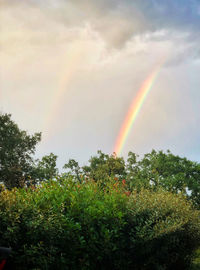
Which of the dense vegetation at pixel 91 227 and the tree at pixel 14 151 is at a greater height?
the tree at pixel 14 151

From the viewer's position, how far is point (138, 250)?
959 cm

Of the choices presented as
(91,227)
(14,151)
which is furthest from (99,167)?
(91,227)

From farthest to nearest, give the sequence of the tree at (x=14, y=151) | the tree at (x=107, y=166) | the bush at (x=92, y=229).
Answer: the tree at (x=107, y=166) → the tree at (x=14, y=151) → the bush at (x=92, y=229)

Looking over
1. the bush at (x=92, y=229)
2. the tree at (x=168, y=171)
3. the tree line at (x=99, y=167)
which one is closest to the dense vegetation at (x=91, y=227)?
the bush at (x=92, y=229)

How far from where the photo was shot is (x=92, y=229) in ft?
26.2

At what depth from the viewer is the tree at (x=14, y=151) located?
37.7 meters

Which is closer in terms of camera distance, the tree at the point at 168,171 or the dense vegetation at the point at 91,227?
the dense vegetation at the point at 91,227

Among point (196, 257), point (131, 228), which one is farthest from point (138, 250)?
point (196, 257)

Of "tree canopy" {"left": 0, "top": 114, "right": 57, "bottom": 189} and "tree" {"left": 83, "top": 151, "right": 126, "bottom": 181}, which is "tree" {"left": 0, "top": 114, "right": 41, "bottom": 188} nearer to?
"tree canopy" {"left": 0, "top": 114, "right": 57, "bottom": 189}

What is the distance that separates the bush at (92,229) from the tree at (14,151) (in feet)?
92.3

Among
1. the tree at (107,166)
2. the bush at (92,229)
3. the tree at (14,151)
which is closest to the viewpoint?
the bush at (92,229)

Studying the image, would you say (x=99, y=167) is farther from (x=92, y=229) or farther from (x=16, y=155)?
(x=92, y=229)

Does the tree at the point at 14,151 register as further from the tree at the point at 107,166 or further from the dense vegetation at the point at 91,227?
the dense vegetation at the point at 91,227

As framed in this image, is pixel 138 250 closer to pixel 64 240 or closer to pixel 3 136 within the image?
pixel 64 240
